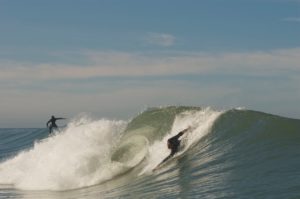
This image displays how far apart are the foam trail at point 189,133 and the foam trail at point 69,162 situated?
133 cm

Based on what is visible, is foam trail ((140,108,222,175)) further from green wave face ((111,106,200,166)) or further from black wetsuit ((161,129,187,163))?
green wave face ((111,106,200,166))

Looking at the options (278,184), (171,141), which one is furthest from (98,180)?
(278,184)

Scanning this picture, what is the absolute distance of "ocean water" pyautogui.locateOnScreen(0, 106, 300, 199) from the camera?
11.8 m

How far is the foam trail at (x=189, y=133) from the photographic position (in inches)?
650

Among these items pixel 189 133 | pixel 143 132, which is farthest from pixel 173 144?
pixel 143 132

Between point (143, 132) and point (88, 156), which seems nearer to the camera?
point (88, 156)

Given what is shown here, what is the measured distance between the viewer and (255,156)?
536 inches

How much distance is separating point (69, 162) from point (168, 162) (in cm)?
399

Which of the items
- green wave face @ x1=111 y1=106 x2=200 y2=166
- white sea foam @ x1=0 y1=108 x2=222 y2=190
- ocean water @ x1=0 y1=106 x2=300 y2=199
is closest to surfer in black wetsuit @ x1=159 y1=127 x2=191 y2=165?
ocean water @ x1=0 y1=106 x2=300 y2=199

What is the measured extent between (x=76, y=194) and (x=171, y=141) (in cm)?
310

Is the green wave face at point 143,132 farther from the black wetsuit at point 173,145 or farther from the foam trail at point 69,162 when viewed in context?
the black wetsuit at point 173,145

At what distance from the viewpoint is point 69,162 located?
1800 centimetres

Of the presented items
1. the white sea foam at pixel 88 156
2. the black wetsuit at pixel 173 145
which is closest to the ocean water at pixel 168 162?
the white sea foam at pixel 88 156

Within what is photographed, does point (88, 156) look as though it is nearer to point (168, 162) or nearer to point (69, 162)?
point (69, 162)
